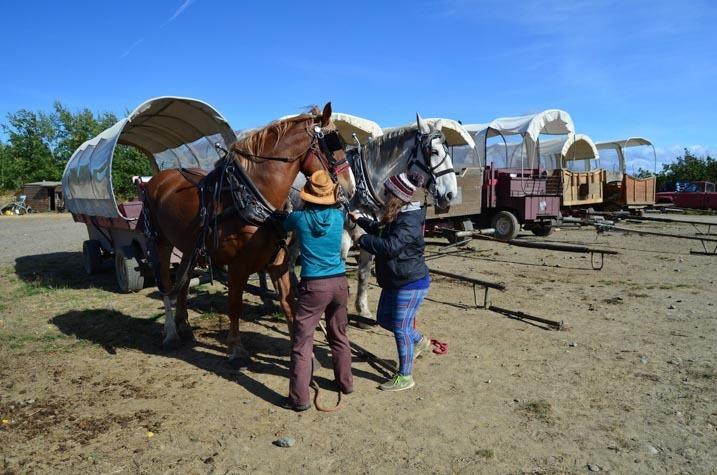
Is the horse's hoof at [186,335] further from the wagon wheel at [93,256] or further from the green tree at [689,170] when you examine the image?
the green tree at [689,170]

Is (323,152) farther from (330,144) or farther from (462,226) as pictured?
(462,226)

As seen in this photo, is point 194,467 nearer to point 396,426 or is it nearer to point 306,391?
point 306,391

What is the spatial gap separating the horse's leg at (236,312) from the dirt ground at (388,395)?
121 millimetres

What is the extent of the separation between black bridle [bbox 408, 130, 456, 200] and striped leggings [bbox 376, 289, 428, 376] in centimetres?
190

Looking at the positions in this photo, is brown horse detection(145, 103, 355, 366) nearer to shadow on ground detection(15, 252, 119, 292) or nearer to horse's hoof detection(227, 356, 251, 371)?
horse's hoof detection(227, 356, 251, 371)

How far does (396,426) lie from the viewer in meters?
3.40

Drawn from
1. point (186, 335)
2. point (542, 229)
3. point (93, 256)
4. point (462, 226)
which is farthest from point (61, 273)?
point (542, 229)

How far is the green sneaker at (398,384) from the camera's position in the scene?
157 inches

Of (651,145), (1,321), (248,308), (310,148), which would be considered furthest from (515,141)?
(1,321)

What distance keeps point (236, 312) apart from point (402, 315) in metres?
1.61

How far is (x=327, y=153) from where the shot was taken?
4125 mm

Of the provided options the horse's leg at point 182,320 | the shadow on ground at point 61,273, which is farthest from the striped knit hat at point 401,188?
the shadow on ground at point 61,273

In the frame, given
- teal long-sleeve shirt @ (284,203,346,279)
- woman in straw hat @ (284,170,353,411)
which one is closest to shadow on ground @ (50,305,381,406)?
woman in straw hat @ (284,170,353,411)

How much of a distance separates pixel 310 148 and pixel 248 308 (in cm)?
340
